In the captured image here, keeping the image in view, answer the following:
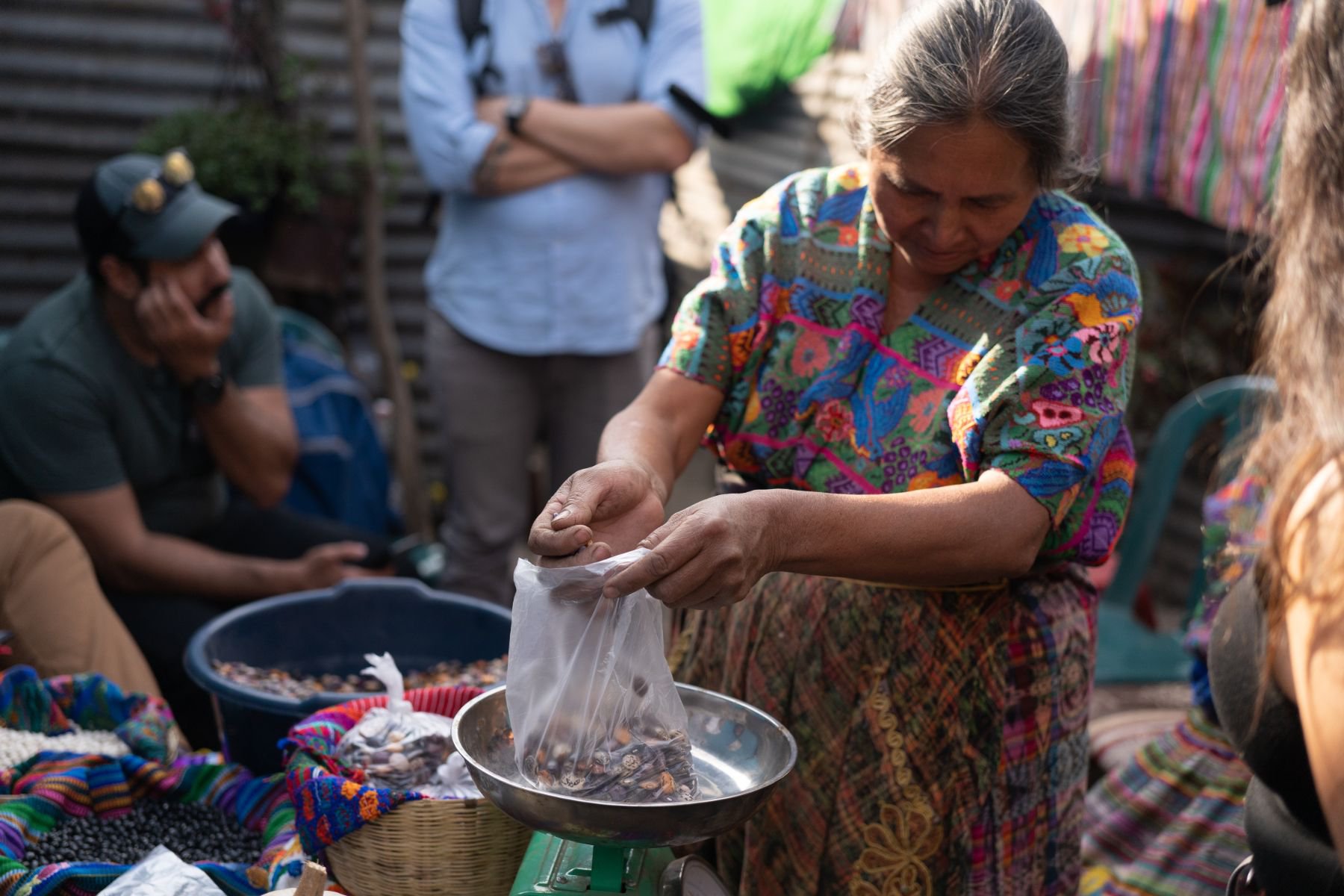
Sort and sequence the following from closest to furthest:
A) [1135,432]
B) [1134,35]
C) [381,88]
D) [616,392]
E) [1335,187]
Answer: [1335,187], [1134,35], [616,392], [1135,432], [381,88]

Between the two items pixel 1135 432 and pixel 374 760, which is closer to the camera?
pixel 374 760

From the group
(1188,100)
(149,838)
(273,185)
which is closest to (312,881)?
(149,838)

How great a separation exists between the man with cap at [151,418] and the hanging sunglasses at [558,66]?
1067 mm

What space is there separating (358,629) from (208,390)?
949mm

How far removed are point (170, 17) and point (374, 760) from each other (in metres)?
4.35

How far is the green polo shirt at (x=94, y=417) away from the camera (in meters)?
3.12

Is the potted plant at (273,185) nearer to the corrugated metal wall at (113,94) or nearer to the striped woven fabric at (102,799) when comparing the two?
the corrugated metal wall at (113,94)

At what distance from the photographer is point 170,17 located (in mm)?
5191

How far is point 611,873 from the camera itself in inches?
61.6

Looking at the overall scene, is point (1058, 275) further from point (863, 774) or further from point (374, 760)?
point (374, 760)

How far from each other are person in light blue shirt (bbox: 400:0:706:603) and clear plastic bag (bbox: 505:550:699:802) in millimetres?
2355

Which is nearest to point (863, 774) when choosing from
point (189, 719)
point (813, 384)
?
point (813, 384)

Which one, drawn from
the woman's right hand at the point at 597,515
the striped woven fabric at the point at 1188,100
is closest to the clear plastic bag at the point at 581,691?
the woman's right hand at the point at 597,515

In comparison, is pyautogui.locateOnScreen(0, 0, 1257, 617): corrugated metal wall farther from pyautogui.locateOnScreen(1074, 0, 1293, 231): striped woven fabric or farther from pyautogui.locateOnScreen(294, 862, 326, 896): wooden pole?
pyautogui.locateOnScreen(294, 862, 326, 896): wooden pole
